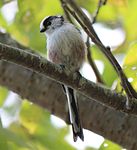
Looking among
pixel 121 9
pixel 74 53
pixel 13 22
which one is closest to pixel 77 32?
pixel 74 53

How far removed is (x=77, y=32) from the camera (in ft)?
7.37

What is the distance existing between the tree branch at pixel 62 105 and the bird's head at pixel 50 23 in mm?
185

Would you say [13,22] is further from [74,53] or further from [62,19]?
[74,53]

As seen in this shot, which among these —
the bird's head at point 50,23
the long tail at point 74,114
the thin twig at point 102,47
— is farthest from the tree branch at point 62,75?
the bird's head at point 50,23

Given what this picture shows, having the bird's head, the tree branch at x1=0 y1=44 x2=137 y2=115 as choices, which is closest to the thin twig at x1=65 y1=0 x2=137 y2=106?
the tree branch at x1=0 y1=44 x2=137 y2=115

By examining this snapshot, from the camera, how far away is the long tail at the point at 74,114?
197cm

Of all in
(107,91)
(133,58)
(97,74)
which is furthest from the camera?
(97,74)

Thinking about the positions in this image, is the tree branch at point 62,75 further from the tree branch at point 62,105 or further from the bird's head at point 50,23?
the bird's head at point 50,23

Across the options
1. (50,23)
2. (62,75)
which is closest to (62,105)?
(50,23)

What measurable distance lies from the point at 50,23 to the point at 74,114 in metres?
0.57

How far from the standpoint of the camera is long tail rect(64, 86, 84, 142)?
6.48 ft

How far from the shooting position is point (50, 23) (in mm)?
2438

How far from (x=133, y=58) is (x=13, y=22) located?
1088 mm

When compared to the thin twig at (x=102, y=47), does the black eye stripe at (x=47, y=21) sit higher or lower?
higher
